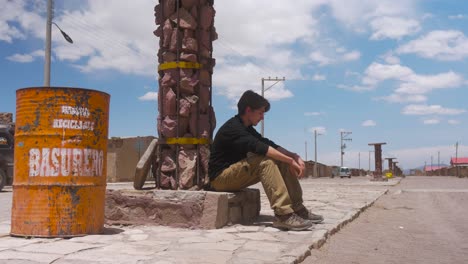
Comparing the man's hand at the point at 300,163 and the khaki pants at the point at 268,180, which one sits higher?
the man's hand at the point at 300,163

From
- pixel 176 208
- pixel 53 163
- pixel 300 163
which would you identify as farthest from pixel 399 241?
pixel 53 163

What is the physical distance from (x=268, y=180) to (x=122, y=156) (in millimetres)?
21847

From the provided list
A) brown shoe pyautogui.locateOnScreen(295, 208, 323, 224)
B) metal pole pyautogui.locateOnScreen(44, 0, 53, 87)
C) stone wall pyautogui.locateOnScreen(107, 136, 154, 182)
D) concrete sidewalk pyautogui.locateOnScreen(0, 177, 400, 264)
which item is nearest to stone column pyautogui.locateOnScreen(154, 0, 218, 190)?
concrete sidewalk pyautogui.locateOnScreen(0, 177, 400, 264)

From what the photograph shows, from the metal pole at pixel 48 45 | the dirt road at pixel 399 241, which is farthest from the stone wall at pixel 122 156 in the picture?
the dirt road at pixel 399 241

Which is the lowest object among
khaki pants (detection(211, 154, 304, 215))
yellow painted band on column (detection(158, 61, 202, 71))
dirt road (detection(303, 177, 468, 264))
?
dirt road (detection(303, 177, 468, 264))

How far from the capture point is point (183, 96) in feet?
17.3

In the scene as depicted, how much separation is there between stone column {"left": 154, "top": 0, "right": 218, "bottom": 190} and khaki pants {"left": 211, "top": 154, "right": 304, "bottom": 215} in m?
0.46

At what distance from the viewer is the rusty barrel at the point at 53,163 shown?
13.1 ft

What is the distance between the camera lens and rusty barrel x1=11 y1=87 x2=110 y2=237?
3982mm

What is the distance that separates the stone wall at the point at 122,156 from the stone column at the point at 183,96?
20.3m

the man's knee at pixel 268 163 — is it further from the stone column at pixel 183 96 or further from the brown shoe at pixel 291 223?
the stone column at pixel 183 96

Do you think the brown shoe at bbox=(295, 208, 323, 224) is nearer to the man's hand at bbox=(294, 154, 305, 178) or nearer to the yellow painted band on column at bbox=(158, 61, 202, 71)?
the man's hand at bbox=(294, 154, 305, 178)

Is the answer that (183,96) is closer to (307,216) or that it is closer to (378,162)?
(307,216)

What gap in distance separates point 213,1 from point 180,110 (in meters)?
1.38
